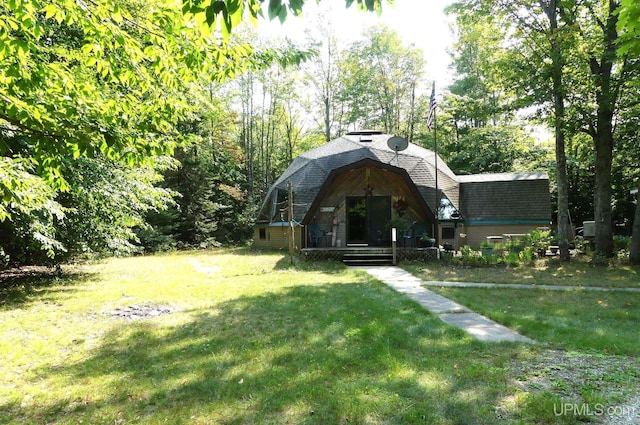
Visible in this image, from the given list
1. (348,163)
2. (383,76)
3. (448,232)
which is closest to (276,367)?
(348,163)

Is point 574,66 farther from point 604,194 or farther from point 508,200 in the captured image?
point 508,200

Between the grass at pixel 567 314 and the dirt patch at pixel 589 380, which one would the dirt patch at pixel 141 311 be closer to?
the grass at pixel 567 314

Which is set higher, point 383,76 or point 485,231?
point 383,76

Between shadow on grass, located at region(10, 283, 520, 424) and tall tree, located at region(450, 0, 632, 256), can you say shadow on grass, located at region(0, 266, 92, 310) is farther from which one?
tall tree, located at region(450, 0, 632, 256)

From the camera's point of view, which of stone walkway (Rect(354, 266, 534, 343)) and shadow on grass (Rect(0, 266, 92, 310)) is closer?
stone walkway (Rect(354, 266, 534, 343))

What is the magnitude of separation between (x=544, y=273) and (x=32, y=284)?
13770 millimetres

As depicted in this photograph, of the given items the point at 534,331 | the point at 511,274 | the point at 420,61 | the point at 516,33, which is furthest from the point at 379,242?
the point at 420,61

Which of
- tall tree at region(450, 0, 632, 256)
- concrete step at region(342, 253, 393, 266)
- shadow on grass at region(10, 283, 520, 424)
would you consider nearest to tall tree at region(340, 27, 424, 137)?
tall tree at region(450, 0, 632, 256)

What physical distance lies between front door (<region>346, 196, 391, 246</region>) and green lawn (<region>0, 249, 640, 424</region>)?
28.7ft

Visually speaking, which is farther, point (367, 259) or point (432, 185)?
point (432, 185)

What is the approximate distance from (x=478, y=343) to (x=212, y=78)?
14.8 feet

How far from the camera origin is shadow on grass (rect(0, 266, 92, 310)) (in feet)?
26.0

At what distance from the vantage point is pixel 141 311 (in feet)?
22.9

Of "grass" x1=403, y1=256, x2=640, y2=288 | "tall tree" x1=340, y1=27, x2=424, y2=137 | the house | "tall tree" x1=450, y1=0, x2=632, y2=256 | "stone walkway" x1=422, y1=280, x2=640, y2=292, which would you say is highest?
"tall tree" x1=340, y1=27, x2=424, y2=137
